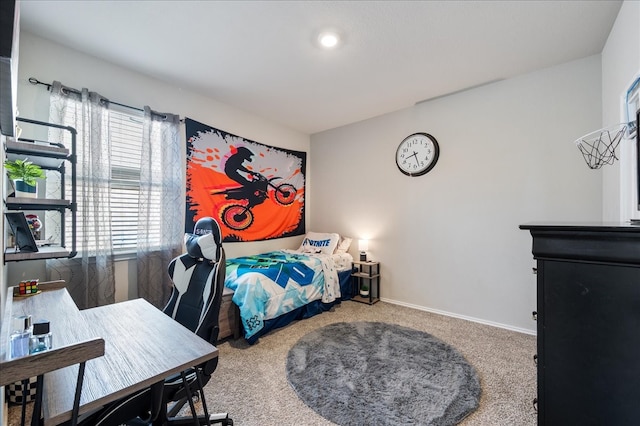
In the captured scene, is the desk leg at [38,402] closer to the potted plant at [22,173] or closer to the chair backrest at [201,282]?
the chair backrest at [201,282]

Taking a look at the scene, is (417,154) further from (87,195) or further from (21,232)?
(21,232)

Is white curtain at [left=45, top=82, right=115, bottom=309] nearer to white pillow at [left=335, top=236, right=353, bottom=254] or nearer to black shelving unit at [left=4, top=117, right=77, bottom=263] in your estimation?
black shelving unit at [left=4, top=117, right=77, bottom=263]

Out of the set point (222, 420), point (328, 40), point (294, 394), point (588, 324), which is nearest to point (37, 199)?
point (222, 420)

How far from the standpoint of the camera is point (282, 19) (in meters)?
1.96

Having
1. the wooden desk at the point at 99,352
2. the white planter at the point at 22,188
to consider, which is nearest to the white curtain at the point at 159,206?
the white planter at the point at 22,188

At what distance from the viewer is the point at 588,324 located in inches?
32.3

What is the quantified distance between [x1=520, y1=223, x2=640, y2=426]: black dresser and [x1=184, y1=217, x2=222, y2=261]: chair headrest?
1.41 metres

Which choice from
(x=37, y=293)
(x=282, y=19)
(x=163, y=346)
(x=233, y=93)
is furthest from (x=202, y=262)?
(x=233, y=93)

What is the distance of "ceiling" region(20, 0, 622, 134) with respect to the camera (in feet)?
6.13

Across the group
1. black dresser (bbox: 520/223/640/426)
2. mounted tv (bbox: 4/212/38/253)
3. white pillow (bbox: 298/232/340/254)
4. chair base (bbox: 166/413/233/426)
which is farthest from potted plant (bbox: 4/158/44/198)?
white pillow (bbox: 298/232/340/254)

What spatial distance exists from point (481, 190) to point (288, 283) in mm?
2327

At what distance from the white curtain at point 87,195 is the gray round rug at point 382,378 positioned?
1780 millimetres

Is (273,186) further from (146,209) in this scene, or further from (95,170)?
(95,170)

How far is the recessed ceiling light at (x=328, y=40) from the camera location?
212 cm
